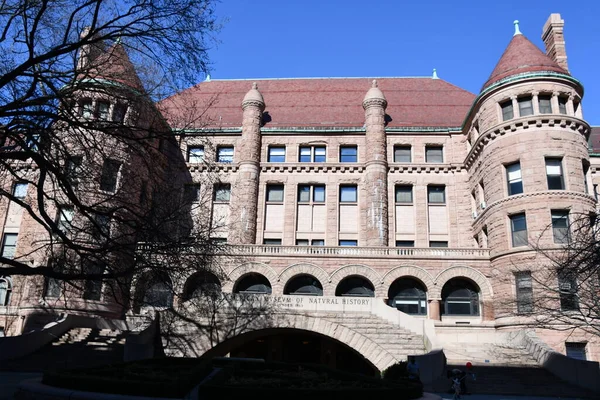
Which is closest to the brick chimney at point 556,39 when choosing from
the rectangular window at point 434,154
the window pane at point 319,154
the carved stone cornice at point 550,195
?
the rectangular window at point 434,154

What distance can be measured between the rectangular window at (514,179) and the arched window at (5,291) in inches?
1156

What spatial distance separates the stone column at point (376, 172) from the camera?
3134 centimetres

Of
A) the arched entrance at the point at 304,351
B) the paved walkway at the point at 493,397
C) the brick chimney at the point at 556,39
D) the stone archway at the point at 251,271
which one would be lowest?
the paved walkway at the point at 493,397

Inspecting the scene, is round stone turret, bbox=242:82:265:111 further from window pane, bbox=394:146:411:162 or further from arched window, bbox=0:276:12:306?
arched window, bbox=0:276:12:306

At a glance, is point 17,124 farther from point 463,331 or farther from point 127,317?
point 463,331

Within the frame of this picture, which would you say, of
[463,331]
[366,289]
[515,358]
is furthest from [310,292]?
[515,358]

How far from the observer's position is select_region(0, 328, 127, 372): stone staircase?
2036 cm

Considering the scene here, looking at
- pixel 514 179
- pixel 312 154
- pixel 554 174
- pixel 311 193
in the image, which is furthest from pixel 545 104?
pixel 311 193

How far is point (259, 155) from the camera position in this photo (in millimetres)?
34812

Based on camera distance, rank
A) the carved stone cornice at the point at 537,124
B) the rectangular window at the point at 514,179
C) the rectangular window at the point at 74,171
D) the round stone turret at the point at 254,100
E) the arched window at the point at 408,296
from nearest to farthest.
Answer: the rectangular window at the point at 74,171 → the carved stone cornice at the point at 537,124 → the rectangular window at the point at 514,179 → the arched window at the point at 408,296 → the round stone turret at the point at 254,100

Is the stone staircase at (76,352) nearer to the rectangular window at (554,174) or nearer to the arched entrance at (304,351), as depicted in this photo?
the arched entrance at (304,351)

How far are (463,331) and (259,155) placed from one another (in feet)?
58.4

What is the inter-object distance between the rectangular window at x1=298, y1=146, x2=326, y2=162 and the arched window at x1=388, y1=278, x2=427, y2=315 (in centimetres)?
1083

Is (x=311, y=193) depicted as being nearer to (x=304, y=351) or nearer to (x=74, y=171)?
(x=304, y=351)
